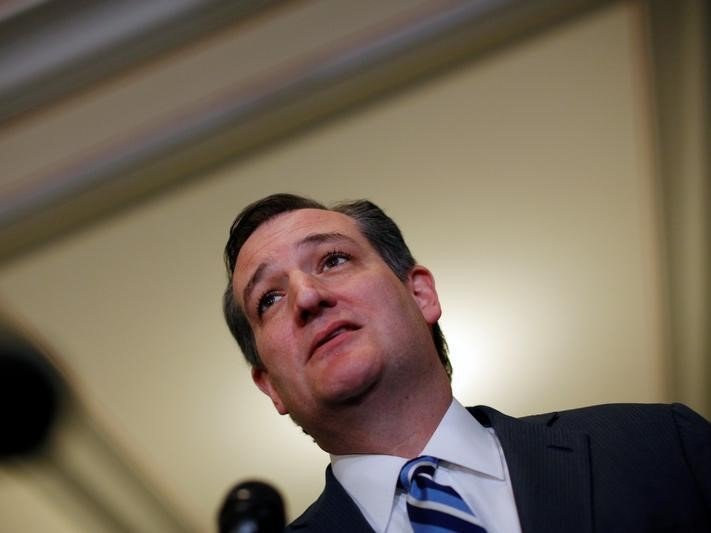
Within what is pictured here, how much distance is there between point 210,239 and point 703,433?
91cm

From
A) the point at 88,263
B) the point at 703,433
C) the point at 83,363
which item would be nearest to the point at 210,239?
the point at 88,263

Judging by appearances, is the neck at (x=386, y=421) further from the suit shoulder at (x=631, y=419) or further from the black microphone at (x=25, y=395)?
the black microphone at (x=25, y=395)

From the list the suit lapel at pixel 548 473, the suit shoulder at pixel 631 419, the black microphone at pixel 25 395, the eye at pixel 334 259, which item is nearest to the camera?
the black microphone at pixel 25 395

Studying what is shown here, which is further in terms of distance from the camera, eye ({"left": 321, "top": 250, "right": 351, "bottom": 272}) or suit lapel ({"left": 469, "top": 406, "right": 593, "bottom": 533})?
eye ({"left": 321, "top": 250, "right": 351, "bottom": 272})

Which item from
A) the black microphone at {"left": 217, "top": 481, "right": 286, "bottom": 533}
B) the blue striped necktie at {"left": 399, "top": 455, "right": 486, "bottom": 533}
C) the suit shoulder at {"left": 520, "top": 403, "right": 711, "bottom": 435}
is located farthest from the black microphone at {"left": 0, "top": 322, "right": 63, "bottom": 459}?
the suit shoulder at {"left": 520, "top": 403, "right": 711, "bottom": 435}

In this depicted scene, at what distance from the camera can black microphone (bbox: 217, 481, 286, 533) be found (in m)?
0.35

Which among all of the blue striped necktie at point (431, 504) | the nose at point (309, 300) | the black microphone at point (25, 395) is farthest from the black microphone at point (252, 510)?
the nose at point (309, 300)

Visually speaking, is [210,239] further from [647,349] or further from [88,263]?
[647,349]

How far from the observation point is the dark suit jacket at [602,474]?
633 mm

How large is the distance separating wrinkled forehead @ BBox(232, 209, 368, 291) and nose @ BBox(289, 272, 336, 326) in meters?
0.09

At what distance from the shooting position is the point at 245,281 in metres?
0.91

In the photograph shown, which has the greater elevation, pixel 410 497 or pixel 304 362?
pixel 304 362

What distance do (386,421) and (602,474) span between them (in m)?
0.22

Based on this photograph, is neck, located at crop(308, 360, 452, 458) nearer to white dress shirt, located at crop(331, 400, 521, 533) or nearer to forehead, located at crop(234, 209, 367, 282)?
white dress shirt, located at crop(331, 400, 521, 533)
